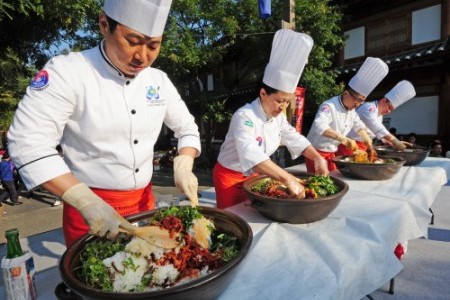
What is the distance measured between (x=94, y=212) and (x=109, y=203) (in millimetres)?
490

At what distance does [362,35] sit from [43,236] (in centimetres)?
909

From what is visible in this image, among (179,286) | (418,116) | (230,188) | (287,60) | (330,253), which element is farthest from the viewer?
(418,116)

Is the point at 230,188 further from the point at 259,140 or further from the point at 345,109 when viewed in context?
the point at 345,109

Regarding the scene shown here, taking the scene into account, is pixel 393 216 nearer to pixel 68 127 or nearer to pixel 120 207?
pixel 120 207

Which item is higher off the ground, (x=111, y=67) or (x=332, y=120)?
(x=111, y=67)

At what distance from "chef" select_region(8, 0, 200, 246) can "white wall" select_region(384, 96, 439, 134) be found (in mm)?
7581

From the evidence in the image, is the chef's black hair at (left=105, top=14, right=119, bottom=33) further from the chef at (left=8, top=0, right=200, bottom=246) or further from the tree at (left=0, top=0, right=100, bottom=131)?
the tree at (left=0, top=0, right=100, bottom=131)

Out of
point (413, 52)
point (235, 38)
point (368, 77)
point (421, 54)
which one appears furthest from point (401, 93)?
point (235, 38)

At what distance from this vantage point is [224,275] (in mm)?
969

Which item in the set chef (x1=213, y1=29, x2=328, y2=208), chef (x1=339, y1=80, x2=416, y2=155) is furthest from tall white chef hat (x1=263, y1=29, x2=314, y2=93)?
chef (x1=339, y1=80, x2=416, y2=155)

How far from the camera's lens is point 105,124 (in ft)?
4.77

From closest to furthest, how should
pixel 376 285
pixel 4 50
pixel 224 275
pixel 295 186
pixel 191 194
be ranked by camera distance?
pixel 224 275 < pixel 376 285 < pixel 191 194 < pixel 295 186 < pixel 4 50

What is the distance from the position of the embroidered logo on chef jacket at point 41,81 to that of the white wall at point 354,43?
917cm

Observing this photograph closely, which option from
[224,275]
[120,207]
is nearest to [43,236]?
[120,207]
